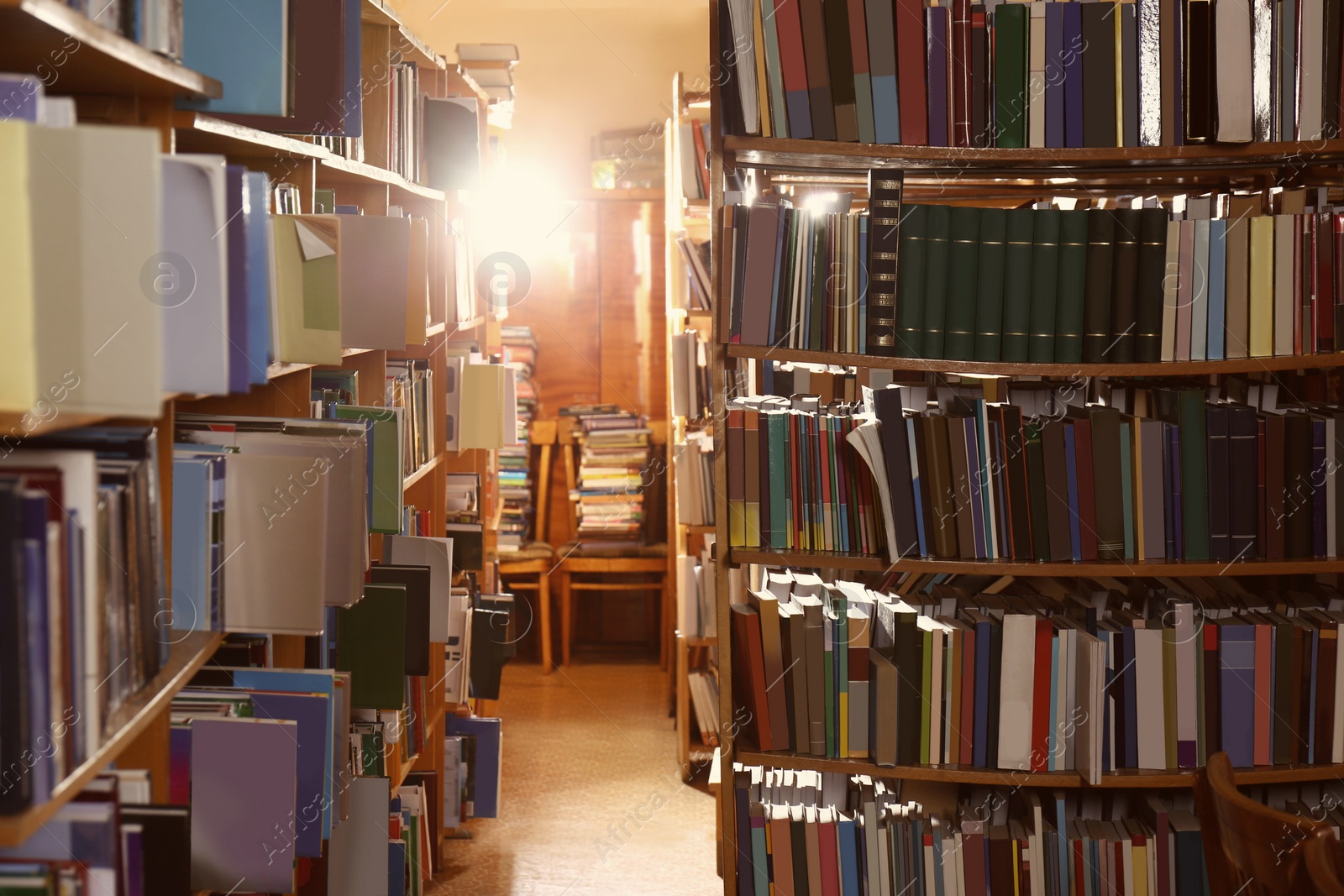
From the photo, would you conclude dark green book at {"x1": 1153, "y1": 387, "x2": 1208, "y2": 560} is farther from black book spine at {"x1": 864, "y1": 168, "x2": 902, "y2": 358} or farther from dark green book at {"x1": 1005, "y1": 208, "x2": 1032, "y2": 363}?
black book spine at {"x1": 864, "y1": 168, "x2": 902, "y2": 358}

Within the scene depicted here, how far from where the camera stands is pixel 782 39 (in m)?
1.99

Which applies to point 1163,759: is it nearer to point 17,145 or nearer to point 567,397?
point 17,145

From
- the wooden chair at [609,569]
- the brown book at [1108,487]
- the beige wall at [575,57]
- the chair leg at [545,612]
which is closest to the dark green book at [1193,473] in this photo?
the brown book at [1108,487]

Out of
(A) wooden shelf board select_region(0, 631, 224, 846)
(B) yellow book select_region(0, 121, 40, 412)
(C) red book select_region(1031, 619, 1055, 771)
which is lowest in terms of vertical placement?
(C) red book select_region(1031, 619, 1055, 771)

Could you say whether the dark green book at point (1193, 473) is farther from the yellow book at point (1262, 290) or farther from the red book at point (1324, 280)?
the red book at point (1324, 280)

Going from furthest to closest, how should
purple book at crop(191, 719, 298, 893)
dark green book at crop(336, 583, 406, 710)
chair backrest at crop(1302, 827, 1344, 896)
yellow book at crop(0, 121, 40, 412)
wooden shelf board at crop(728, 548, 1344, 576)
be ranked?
wooden shelf board at crop(728, 548, 1344, 576) < dark green book at crop(336, 583, 406, 710) < purple book at crop(191, 719, 298, 893) < chair backrest at crop(1302, 827, 1344, 896) < yellow book at crop(0, 121, 40, 412)

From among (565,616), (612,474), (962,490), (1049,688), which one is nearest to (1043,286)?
(962,490)

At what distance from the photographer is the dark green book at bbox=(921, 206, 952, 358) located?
2.02 metres

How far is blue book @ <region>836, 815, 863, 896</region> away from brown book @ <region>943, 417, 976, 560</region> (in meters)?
0.57

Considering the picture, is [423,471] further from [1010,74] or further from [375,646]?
[1010,74]

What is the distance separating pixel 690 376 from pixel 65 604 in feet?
9.26

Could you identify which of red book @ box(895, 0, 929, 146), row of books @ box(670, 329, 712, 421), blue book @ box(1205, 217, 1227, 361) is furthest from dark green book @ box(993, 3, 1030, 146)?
row of books @ box(670, 329, 712, 421)

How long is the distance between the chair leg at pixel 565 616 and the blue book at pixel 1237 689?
10.8ft

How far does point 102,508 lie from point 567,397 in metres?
4.22
